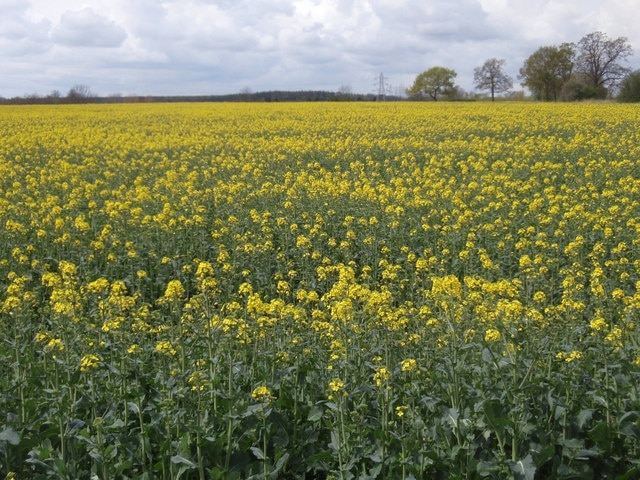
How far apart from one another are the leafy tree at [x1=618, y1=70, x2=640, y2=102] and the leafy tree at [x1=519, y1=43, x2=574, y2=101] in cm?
1467

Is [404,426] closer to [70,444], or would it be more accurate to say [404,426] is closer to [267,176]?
[70,444]

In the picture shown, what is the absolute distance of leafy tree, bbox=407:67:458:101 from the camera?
90.6 metres

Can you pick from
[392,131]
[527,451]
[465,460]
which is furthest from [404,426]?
[392,131]

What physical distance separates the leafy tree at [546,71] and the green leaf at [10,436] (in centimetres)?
7724

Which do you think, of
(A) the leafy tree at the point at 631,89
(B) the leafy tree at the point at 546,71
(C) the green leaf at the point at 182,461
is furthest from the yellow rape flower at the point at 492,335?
(B) the leafy tree at the point at 546,71

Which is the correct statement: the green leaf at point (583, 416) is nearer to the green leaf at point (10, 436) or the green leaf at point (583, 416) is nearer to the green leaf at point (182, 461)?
the green leaf at point (182, 461)

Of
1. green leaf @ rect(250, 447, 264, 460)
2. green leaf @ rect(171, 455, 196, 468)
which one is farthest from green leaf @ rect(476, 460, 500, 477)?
green leaf @ rect(171, 455, 196, 468)

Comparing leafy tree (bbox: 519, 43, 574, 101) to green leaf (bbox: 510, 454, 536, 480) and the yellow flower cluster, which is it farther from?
green leaf (bbox: 510, 454, 536, 480)

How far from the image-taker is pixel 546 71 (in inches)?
3019

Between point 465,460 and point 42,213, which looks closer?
point 465,460

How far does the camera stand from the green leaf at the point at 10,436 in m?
4.35

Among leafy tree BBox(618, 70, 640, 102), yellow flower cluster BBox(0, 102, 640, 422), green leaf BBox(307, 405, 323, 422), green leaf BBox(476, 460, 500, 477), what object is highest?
leafy tree BBox(618, 70, 640, 102)

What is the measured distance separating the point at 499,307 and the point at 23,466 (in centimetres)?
334

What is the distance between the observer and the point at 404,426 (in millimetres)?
4797
